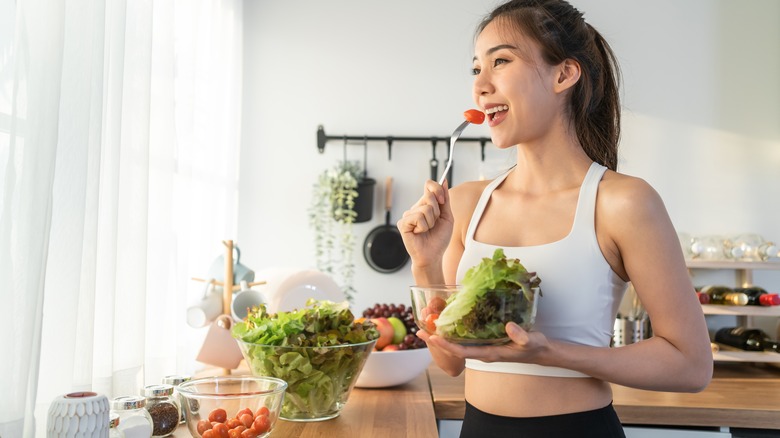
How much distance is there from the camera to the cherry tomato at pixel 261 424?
109 centimetres

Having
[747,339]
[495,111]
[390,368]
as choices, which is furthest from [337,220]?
[495,111]

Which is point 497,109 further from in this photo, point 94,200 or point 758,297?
point 758,297

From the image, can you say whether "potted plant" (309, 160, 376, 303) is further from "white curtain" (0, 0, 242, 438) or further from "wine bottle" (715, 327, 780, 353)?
"wine bottle" (715, 327, 780, 353)

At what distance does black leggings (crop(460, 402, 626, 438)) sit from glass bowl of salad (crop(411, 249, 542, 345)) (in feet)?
0.73

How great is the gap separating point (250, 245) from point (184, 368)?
92 centimetres

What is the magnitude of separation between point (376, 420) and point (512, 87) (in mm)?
717

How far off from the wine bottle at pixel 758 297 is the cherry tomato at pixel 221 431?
2.06 m

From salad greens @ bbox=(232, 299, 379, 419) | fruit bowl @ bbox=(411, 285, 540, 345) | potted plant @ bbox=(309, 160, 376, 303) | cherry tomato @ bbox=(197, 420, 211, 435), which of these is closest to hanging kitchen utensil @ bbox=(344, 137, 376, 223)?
potted plant @ bbox=(309, 160, 376, 303)

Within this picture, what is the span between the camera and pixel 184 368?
195 cm

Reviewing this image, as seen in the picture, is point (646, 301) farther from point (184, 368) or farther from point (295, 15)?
point (295, 15)

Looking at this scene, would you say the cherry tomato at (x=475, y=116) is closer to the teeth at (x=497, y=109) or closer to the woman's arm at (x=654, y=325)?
the teeth at (x=497, y=109)

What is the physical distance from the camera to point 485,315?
2.88 feet

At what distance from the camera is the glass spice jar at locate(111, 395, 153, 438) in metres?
1.04

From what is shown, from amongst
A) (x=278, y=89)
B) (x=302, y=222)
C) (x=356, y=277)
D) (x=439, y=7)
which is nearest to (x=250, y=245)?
(x=302, y=222)
